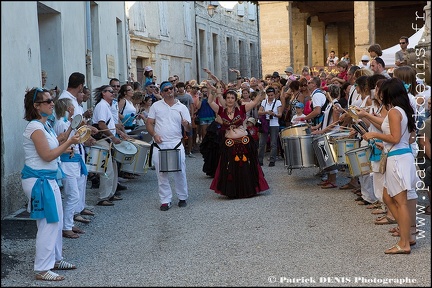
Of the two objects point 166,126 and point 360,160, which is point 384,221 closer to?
point 360,160

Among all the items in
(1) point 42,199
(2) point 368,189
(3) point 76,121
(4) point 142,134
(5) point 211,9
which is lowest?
(2) point 368,189

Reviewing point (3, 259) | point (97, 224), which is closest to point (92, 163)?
point (97, 224)

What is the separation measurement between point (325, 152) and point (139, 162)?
265 centimetres

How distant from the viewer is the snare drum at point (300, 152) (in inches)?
381

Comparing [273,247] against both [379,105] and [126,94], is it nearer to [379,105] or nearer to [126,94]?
[379,105]

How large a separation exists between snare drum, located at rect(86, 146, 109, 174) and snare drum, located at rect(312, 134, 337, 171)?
3013 millimetres

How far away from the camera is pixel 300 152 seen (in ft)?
31.9

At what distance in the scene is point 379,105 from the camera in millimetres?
6516

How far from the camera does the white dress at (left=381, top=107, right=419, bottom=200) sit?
5754mm

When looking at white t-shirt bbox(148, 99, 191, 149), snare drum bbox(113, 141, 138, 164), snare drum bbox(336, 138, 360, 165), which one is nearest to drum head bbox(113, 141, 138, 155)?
snare drum bbox(113, 141, 138, 164)

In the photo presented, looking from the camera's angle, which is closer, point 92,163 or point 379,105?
point 379,105

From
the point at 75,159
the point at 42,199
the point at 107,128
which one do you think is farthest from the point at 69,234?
the point at 107,128

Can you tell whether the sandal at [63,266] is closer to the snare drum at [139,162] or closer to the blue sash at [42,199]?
the blue sash at [42,199]

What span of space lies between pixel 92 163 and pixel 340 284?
3.93 meters
